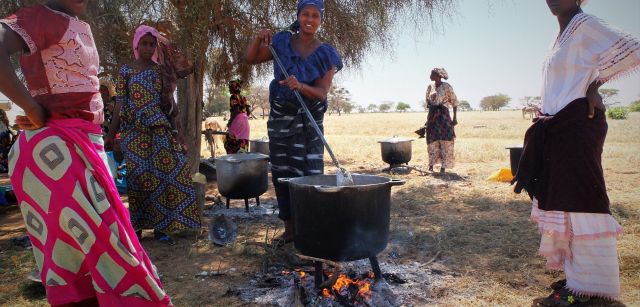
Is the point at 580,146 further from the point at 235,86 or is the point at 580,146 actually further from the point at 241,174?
the point at 235,86

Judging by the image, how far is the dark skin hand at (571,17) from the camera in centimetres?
254

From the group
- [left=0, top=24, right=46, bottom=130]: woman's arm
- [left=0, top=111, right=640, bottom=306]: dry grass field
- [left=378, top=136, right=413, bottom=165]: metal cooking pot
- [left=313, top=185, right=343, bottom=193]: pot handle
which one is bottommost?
[left=0, top=111, right=640, bottom=306]: dry grass field

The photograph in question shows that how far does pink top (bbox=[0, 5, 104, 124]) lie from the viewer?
5.79ft

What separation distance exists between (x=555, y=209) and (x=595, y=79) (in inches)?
32.0

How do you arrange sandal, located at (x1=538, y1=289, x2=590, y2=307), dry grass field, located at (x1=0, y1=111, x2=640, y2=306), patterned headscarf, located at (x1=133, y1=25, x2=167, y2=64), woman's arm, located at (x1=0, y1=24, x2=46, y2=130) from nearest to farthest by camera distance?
woman's arm, located at (x1=0, y1=24, x2=46, y2=130) → sandal, located at (x1=538, y1=289, x2=590, y2=307) → dry grass field, located at (x1=0, y1=111, x2=640, y2=306) → patterned headscarf, located at (x1=133, y1=25, x2=167, y2=64)

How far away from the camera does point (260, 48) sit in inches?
137

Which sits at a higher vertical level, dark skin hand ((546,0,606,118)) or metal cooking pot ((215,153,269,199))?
dark skin hand ((546,0,606,118))

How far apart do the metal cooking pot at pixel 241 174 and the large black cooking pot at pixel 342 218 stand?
8.20 ft

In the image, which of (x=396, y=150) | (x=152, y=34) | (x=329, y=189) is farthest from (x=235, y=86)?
(x=329, y=189)

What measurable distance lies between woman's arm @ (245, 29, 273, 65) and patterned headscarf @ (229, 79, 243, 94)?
3.57 meters

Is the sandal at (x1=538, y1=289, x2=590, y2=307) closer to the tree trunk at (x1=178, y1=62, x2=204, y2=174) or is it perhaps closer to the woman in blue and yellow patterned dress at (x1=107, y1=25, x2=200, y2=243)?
the woman in blue and yellow patterned dress at (x1=107, y1=25, x2=200, y2=243)

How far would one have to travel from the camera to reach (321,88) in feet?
10.9

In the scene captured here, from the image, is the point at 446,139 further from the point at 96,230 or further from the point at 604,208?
the point at 96,230

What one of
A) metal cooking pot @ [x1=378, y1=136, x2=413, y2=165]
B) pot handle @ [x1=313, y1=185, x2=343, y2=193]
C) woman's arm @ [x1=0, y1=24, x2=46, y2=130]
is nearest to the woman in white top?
pot handle @ [x1=313, y1=185, x2=343, y2=193]
